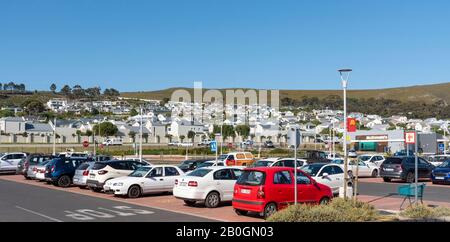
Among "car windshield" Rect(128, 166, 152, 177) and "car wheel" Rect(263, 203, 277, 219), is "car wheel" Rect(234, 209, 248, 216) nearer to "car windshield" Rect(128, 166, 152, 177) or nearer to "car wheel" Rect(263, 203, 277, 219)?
"car wheel" Rect(263, 203, 277, 219)

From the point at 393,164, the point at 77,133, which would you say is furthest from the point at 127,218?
the point at 77,133

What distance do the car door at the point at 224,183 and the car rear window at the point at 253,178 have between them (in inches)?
120

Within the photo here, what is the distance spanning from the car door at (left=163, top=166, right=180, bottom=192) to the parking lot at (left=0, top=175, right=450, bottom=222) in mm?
413

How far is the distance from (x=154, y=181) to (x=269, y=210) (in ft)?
28.2

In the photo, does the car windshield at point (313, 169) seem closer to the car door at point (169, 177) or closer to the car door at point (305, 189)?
the car door at point (169, 177)

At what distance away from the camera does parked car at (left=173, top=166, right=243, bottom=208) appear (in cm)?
1905

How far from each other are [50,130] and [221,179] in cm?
9551

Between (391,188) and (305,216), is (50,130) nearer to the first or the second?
(391,188)

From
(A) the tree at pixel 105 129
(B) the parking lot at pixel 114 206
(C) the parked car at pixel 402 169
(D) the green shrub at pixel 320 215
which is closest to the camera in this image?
(D) the green shrub at pixel 320 215

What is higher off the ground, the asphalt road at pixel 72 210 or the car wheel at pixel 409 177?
the car wheel at pixel 409 177

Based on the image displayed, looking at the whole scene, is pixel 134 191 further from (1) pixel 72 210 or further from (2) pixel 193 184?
(1) pixel 72 210

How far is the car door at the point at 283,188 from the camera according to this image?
52.3 feet

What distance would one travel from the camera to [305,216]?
1366cm

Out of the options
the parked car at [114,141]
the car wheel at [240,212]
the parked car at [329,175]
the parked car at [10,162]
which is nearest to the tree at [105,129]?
the parked car at [114,141]
